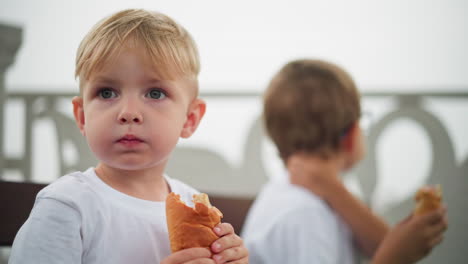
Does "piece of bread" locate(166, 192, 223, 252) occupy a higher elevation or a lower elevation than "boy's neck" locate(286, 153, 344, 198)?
higher

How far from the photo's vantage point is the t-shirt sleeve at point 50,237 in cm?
25

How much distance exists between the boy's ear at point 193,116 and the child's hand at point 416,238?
344mm

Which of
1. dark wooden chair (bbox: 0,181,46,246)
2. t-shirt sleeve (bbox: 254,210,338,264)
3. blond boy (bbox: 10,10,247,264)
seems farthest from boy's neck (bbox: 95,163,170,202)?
t-shirt sleeve (bbox: 254,210,338,264)

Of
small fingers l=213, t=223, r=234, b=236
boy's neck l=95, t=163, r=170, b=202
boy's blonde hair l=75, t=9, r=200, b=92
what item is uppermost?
boy's blonde hair l=75, t=9, r=200, b=92

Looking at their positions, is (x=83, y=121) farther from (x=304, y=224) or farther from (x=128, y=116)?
→ (x=304, y=224)

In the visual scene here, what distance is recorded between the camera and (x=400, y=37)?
2.61 ft

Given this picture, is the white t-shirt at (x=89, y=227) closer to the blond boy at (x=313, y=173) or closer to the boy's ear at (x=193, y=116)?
the boy's ear at (x=193, y=116)

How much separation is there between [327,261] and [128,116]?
379 mm

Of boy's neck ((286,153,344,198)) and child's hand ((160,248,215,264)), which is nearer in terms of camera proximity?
child's hand ((160,248,215,264))

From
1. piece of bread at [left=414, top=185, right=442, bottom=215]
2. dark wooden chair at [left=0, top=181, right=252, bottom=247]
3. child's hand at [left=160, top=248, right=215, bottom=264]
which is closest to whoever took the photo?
child's hand at [left=160, top=248, right=215, bottom=264]

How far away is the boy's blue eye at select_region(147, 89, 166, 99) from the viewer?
27 centimetres

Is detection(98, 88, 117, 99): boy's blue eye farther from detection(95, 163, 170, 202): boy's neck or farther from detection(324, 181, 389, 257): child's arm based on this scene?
detection(324, 181, 389, 257): child's arm

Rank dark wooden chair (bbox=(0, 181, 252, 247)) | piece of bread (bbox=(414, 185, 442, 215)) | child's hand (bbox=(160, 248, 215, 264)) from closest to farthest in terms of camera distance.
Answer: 1. child's hand (bbox=(160, 248, 215, 264))
2. dark wooden chair (bbox=(0, 181, 252, 247))
3. piece of bread (bbox=(414, 185, 442, 215))

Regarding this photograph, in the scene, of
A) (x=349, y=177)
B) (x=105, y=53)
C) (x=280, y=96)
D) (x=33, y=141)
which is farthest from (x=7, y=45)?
(x=349, y=177)
